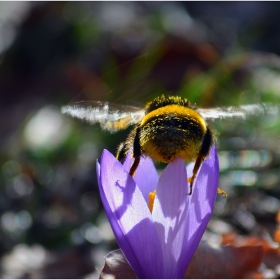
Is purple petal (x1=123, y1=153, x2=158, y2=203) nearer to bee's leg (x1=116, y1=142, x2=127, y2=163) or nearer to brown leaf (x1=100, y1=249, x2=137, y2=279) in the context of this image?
bee's leg (x1=116, y1=142, x2=127, y2=163)

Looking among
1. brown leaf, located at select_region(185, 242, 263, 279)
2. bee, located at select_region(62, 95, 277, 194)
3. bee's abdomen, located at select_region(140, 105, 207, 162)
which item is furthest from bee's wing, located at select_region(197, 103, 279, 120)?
brown leaf, located at select_region(185, 242, 263, 279)

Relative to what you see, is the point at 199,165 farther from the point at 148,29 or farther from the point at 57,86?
the point at 148,29

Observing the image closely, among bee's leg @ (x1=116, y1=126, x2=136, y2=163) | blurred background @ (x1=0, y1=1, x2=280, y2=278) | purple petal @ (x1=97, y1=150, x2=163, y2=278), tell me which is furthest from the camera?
blurred background @ (x1=0, y1=1, x2=280, y2=278)

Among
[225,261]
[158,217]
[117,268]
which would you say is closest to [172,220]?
[158,217]

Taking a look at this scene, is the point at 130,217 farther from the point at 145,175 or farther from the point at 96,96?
the point at 96,96

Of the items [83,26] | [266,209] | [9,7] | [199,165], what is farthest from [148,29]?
[199,165]

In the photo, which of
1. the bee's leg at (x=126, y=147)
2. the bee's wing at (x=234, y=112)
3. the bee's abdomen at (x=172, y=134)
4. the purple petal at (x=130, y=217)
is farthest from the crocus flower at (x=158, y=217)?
the bee's wing at (x=234, y=112)
